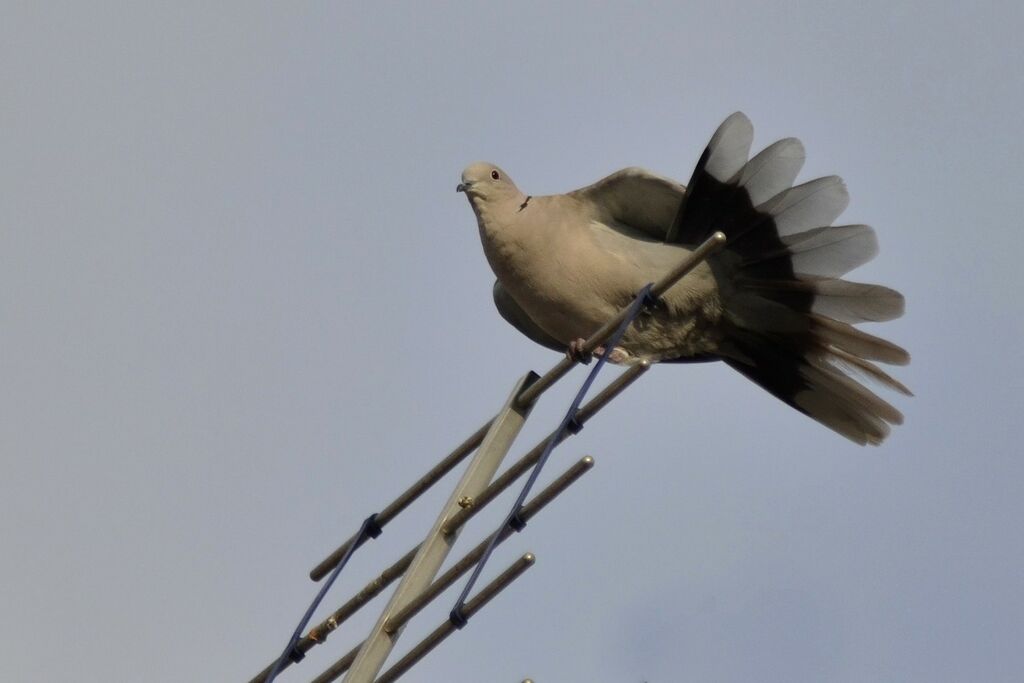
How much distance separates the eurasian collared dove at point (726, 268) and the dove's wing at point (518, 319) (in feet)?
0.92

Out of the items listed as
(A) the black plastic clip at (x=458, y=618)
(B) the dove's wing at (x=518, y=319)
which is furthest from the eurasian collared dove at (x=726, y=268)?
(A) the black plastic clip at (x=458, y=618)

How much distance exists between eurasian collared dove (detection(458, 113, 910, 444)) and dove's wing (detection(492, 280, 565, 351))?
28 cm

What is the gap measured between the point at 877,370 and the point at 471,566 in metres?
3.74

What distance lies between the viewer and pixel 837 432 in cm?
730

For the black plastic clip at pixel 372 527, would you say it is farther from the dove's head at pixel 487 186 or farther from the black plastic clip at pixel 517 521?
the dove's head at pixel 487 186

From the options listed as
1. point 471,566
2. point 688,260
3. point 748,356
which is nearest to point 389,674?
point 471,566

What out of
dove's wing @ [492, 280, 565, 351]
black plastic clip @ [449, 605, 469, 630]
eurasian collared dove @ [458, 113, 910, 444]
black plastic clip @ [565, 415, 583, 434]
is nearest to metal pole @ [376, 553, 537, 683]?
black plastic clip @ [449, 605, 469, 630]

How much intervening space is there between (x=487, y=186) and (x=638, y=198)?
0.68m

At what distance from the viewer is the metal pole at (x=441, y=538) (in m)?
3.71

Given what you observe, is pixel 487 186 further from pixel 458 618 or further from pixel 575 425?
pixel 458 618

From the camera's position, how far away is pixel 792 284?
7.00m

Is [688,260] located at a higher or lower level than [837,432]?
lower

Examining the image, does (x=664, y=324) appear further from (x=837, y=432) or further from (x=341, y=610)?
(x=341, y=610)

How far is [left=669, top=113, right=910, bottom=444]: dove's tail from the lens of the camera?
22.0 ft
